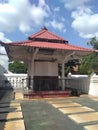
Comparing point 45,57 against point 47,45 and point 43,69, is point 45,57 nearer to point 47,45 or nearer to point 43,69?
point 43,69

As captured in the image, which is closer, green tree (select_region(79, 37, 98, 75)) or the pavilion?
the pavilion

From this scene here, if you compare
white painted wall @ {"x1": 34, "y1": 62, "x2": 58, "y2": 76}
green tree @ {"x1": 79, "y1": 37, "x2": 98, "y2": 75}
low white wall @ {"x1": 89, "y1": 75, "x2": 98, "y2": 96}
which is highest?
green tree @ {"x1": 79, "y1": 37, "x2": 98, "y2": 75}

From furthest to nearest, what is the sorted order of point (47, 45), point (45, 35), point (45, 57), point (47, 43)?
point (45, 57) < point (45, 35) < point (47, 43) < point (47, 45)

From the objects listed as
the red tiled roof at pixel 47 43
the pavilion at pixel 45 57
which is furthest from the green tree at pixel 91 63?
the red tiled roof at pixel 47 43

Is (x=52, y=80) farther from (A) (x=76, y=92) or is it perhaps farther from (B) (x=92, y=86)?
(B) (x=92, y=86)

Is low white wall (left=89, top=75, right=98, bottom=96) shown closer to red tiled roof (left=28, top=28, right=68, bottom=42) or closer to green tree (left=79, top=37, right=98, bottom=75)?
red tiled roof (left=28, top=28, right=68, bottom=42)

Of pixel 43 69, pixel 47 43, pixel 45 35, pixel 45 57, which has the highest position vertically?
pixel 45 35

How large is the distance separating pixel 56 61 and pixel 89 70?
1313cm

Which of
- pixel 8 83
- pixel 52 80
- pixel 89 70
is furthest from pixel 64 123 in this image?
pixel 89 70

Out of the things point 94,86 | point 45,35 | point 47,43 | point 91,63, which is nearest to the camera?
point 94,86

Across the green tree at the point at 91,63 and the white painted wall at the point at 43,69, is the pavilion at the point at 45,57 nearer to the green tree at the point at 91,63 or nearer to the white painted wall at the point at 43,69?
the white painted wall at the point at 43,69

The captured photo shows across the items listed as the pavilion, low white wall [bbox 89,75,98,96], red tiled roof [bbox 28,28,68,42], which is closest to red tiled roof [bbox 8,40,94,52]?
the pavilion

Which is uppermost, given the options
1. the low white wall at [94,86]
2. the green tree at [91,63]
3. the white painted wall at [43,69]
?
the green tree at [91,63]

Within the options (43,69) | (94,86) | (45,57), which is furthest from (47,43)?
(94,86)
